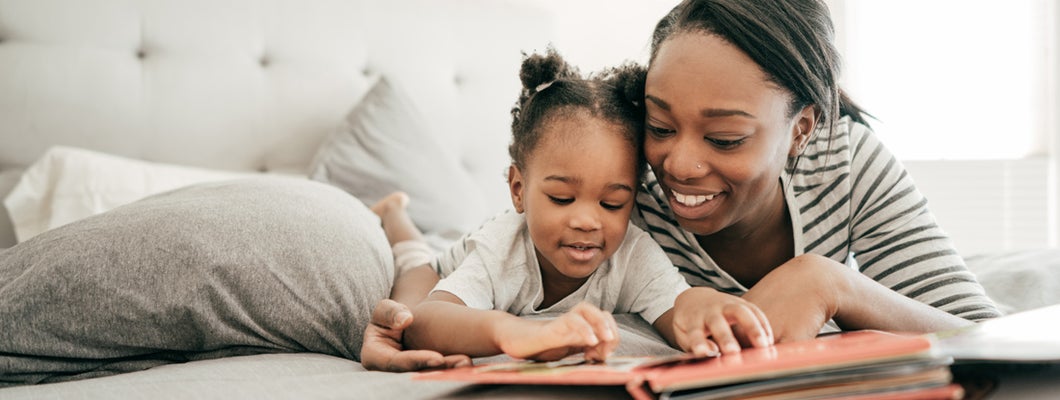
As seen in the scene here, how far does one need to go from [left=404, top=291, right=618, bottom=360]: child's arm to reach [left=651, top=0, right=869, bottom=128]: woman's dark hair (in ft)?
1.54

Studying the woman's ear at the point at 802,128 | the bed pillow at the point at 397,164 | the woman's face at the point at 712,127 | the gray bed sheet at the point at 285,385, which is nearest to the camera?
the gray bed sheet at the point at 285,385

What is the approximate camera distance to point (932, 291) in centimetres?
107

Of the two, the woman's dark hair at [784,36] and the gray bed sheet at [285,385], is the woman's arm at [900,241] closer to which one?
the woman's dark hair at [784,36]

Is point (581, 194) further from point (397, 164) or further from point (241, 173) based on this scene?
point (241, 173)

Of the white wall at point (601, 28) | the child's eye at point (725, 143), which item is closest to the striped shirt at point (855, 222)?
the child's eye at point (725, 143)

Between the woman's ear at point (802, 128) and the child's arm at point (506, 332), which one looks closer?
the child's arm at point (506, 332)

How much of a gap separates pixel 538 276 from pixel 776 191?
386 millimetres

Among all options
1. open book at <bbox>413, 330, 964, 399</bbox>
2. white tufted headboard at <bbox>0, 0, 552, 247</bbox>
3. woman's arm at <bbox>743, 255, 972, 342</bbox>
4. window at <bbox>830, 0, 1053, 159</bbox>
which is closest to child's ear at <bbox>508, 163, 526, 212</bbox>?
woman's arm at <bbox>743, 255, 972, 342</bbox>

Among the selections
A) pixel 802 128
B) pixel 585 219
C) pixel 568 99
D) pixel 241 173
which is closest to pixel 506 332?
pixel 585 219

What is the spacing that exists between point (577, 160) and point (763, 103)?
25cm

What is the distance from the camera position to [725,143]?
3.42 feet

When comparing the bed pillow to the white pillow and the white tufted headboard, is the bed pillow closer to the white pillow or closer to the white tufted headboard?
the white tufted headboard

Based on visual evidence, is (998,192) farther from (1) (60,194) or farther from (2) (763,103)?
(1) (60,194)

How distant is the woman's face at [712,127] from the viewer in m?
1.03
